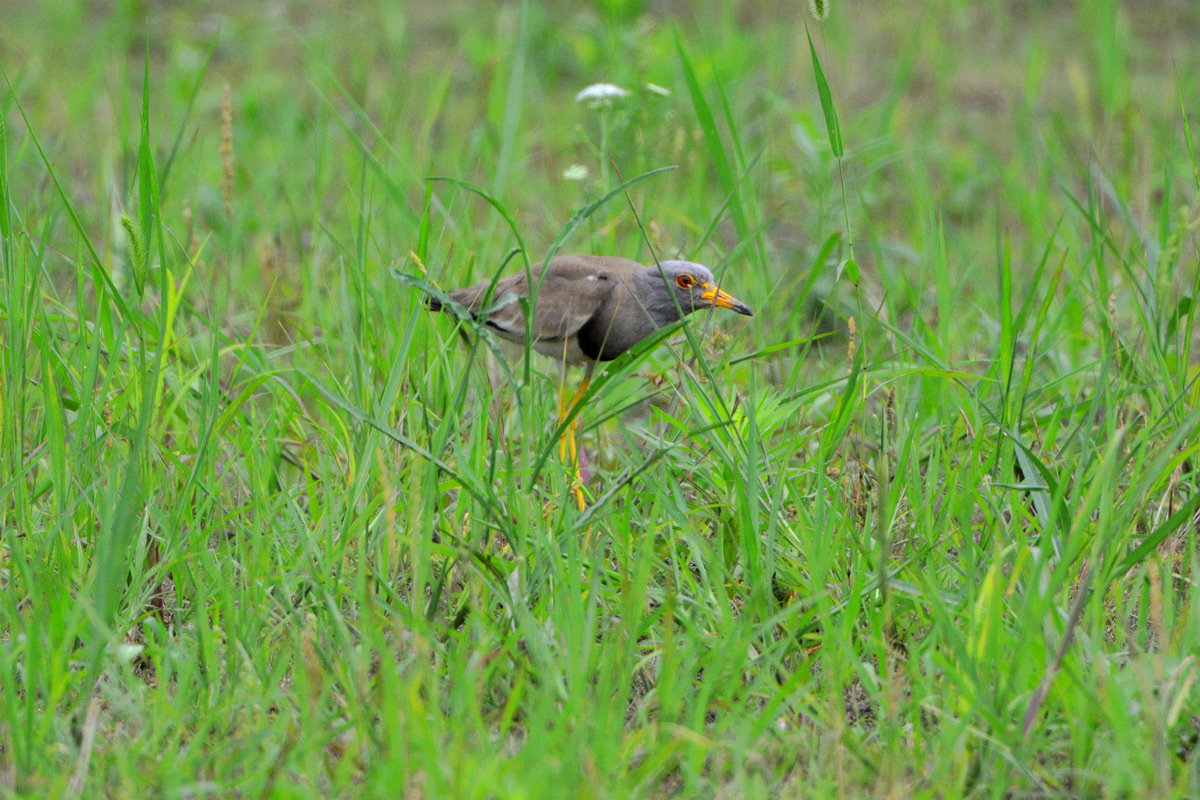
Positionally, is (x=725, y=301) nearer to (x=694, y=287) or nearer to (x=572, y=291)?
(x=694, y=287)

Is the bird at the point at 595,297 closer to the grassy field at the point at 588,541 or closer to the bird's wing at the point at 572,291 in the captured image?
the bird's wing at the point at 572,291

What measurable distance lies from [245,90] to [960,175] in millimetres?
3961

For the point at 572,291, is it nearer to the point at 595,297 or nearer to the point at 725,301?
the point at 595,297

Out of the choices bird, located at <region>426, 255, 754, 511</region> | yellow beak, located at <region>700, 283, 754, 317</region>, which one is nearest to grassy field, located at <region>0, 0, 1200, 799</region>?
yellow beak, located at <region>700, 283, 754, 317</region>

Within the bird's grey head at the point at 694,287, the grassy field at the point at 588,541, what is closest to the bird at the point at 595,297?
the bird's grey head at the point at 694,287

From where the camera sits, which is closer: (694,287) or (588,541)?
(588,541)

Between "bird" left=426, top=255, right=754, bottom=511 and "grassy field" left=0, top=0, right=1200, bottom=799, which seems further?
"bird" left=426, top=255, right=754, bottom=511

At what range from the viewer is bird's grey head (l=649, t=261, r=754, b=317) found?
11.5 feet

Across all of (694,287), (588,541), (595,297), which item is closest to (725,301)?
(694,287)

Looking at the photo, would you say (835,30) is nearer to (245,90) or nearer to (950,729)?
(245,90)

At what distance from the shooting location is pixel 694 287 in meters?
3.58

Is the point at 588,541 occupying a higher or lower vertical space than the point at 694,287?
lower

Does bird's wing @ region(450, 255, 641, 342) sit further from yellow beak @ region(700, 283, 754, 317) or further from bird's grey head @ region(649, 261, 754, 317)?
yellow beak @ region(700, 283, 754, 317)

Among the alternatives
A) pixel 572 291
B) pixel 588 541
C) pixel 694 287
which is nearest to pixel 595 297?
pixel 572 291
